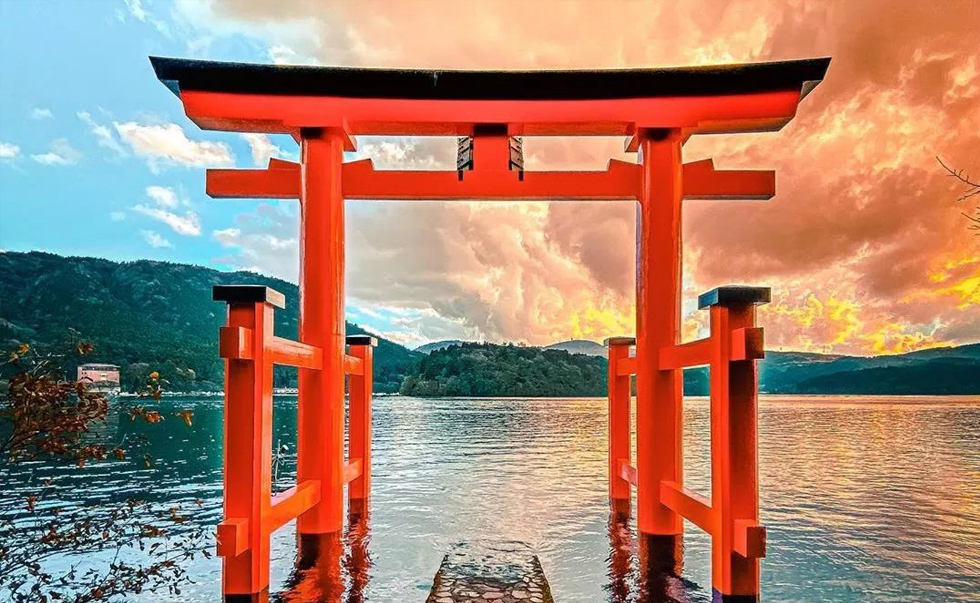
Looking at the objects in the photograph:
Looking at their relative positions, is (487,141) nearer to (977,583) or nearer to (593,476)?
(977,583)

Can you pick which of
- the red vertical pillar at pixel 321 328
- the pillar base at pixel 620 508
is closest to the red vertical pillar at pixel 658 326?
the pillar base at pixel 620 508

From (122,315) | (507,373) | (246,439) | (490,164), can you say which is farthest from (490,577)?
(507,373)

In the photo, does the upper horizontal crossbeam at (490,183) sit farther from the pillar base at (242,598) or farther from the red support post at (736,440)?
the pillar base at (242,598)

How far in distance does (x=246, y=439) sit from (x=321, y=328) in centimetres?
198

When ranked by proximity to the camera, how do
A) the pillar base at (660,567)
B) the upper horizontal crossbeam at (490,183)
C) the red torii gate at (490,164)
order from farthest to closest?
the upper horizontal crossbeam at (490,183), the red torii gate at (490,164), the pillar base at (660,567)

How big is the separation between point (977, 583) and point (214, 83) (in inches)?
322

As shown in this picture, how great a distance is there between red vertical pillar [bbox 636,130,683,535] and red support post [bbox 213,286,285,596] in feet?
10.8

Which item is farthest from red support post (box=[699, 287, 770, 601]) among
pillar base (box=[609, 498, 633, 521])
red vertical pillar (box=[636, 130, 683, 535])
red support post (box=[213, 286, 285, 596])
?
pillar base (box=[609, 498, 633, 521])

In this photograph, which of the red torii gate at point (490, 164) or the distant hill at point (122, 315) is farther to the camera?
the distant hill at point (122, 315)

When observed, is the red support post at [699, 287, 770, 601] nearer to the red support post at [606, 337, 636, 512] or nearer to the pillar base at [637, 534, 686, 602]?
the pillar base at [637, 534, 686, 602]

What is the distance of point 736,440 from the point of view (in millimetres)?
4203

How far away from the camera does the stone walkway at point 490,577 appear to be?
436 centimetres

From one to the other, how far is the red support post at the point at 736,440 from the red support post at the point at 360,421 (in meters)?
4.59

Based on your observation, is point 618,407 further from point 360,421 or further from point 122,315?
point 122,315
